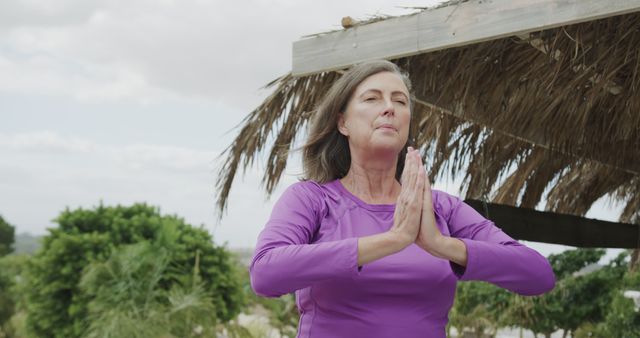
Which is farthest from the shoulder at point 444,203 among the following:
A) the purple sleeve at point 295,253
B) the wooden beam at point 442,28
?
the wooden beam at point 442,28

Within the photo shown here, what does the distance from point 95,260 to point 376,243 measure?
693 centimetres

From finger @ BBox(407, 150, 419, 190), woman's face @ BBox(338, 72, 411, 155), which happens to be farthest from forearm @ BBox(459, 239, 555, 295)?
woman's face @ BBox(338, 72, 411, 155)

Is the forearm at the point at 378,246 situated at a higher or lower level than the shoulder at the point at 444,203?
lower

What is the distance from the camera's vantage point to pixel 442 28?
95.1 inches

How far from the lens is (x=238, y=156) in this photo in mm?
3488

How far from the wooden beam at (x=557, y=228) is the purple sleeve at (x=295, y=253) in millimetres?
1724

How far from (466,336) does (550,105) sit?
5.21 meters

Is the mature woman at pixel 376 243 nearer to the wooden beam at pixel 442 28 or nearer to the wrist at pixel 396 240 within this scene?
the wrist at pixel 396 240

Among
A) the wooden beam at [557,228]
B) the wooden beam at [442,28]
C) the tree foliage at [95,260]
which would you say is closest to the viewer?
the wooden beam at [442,28]

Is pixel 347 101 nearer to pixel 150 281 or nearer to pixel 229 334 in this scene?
pixel 229 334

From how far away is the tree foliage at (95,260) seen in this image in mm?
7645

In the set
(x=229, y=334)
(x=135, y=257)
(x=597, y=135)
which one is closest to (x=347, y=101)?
(x=597, y=135)

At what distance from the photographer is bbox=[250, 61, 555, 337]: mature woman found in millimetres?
1068

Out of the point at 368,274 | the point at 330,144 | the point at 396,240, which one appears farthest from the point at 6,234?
the point at 396,240
